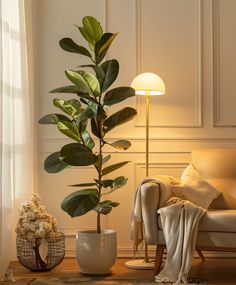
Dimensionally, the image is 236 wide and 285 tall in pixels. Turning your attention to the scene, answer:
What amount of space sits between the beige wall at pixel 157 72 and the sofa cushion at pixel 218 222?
1.15 meters

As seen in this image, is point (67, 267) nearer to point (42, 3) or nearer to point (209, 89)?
point (209, 89)

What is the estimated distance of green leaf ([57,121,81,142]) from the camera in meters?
4.03

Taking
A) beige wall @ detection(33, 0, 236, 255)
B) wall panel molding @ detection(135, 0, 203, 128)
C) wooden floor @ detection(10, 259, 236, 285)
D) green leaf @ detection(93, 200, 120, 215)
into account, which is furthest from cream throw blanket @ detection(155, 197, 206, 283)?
wall panel molding @ detection(135, 0, 203, 128)

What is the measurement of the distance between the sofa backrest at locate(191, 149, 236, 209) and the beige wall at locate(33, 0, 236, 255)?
0.49 metres

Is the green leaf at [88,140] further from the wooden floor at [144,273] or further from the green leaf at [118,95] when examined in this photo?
the wooden floor at [144,273]

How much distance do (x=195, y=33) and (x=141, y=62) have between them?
1.65 ft

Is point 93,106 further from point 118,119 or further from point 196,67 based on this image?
point 196,67

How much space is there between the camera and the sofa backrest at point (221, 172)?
4.25 meters

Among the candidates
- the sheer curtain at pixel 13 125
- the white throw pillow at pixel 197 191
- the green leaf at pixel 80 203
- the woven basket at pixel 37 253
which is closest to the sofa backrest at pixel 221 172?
the white throw pillow at pixel 197 191

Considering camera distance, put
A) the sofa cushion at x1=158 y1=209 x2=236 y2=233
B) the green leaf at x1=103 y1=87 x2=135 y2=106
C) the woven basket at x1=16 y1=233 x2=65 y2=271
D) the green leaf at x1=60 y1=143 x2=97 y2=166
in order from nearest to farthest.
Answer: the sofa cushion at x1=158 y1=209 x2=236 y2=233 → the green leaf at x1=60 y1=143 x2=97 y2=166 → the green leaf at x1=103 y1=87 x2=135 y2=106 → the woven basket at x1=16 y1=233 x2=65 y2=271

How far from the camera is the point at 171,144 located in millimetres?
4867

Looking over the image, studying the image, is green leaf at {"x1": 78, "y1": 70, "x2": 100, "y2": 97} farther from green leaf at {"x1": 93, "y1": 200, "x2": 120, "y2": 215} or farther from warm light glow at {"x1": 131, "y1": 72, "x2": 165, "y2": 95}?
green leaf at {"x1": 93, "y1": 200, "x2": 120, "y2": 215}

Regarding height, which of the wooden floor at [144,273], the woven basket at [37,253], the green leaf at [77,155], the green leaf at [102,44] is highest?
the green leaf at [102,44]

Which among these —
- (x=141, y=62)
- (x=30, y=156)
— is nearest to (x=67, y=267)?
(x=30, y=156)
